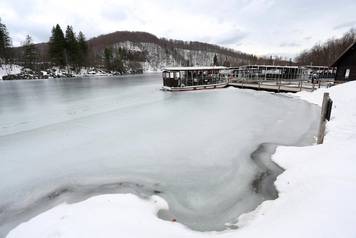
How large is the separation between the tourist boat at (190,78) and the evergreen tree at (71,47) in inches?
1627

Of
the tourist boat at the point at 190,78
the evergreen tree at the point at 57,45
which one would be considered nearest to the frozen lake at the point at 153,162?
the tourist boat at the point at 190,78

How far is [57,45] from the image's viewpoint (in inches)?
1961

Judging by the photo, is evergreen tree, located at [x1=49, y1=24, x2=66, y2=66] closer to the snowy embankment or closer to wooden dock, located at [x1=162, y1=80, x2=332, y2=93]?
wooden dock, located at [x1=162, y1=80, x2=332, y2=93]

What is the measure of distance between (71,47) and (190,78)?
44176mm

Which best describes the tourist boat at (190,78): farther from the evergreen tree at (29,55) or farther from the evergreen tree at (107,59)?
the evergreen tree at (107,59)

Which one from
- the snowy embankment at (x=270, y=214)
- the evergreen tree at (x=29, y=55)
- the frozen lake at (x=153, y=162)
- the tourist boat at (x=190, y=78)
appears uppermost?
the evergreen tree at (x=29, y=55)

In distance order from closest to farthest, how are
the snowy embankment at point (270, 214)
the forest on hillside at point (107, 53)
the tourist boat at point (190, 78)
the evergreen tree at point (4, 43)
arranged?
the snowy embankment at point (270, 214) → the tourist boat at point (190, 78) → the evergreen tree at point (4, 43) → the forest on hillside at point (107, 53)

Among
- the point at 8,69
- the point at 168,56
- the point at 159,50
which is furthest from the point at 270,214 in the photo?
the point at 159,50

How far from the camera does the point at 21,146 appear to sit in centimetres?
603

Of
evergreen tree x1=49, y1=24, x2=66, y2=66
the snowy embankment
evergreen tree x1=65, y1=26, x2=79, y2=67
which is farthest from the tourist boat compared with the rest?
evergreen tree x1=65, y1=26, x2=79, y2=67

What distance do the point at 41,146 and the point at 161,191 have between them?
14.8 feet

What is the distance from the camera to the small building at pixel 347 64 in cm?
1656

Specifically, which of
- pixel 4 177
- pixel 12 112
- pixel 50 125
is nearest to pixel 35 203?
pixel 4 177

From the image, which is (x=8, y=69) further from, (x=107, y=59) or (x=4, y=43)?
(x=107, y=59)
